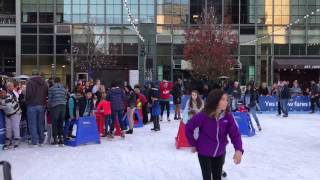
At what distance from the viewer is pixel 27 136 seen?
49.5 feet

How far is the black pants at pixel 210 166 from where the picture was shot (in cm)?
633

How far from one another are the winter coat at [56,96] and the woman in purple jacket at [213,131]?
26.4ft

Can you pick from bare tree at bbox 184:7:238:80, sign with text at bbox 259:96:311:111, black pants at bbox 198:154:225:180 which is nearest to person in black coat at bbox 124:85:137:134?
black pants at bbox 198:154:225:180

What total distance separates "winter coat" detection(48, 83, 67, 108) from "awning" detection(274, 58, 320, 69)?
135 feet

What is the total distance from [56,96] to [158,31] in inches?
1680

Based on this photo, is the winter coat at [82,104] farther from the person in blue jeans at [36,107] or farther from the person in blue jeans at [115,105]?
the person in blue jeans at [36,107]

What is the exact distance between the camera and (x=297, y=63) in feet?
175

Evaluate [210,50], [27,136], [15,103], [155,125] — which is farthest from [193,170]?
[210,50]

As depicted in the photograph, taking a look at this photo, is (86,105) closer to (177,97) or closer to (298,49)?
(177,97)

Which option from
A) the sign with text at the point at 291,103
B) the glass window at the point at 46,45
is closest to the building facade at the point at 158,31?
the glass window at the point at 46,45

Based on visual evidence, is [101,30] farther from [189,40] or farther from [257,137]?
[257,137]

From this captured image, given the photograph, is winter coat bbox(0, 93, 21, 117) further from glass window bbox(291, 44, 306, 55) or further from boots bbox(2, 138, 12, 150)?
glass window bbox(291, 44, 306, 55)

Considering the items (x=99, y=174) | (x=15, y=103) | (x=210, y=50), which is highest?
(x=210, y=50)

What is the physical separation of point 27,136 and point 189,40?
117 ft
